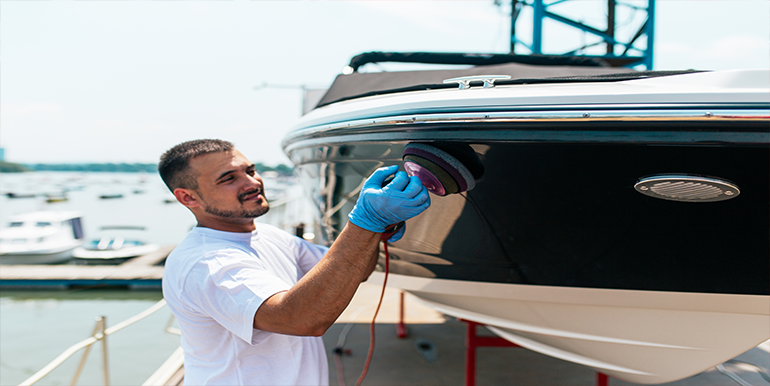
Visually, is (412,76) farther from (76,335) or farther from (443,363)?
(76,335)

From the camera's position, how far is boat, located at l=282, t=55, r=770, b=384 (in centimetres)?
109

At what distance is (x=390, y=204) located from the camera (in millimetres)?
1062

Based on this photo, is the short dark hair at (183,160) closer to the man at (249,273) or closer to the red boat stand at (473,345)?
the man at (249,273)

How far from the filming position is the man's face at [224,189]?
1.35m

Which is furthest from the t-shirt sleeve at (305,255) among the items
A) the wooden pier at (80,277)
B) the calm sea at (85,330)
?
the wooden pier at (80,277)

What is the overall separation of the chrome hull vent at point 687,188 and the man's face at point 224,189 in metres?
1.16

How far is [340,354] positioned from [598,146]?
262 centimetres

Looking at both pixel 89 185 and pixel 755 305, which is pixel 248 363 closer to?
pixel 755 305

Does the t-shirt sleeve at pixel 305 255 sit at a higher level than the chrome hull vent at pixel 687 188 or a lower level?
lower

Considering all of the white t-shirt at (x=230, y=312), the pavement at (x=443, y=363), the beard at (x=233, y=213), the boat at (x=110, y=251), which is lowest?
the boat at (x=110, y=251)

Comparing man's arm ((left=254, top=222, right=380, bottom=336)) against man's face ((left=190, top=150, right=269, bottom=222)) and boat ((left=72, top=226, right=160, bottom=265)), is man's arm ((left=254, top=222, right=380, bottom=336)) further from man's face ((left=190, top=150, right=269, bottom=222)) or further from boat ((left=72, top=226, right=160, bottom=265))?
boat ((left=72, top=226, right=160, bottom=265))

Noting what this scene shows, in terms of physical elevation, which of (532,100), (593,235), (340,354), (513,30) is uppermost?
(513,30)

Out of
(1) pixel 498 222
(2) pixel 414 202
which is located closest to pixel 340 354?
(1) pixel 498 222

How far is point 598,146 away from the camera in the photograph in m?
1.16
